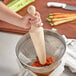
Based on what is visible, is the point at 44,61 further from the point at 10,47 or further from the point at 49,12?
the point at 49,12

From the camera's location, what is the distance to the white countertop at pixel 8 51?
0.89m

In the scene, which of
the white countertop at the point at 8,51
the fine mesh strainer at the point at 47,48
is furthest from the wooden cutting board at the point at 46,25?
the fine mesh strainer at the point at 47,48

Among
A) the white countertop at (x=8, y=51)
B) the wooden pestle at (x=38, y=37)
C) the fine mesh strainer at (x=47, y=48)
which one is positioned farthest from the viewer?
the white countertop at (x=8, y=51)

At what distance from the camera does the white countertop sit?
0.89m

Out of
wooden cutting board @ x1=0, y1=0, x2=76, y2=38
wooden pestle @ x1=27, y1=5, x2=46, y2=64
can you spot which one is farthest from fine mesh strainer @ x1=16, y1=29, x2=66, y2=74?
wooden cutting board @ x1=0, y1=0, x2=76, y2=38

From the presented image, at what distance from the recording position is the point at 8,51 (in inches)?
37.1

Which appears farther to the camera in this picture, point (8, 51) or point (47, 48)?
point (8, 51)

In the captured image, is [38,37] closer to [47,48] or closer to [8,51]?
[47,48]

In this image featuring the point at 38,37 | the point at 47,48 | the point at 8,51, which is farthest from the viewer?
the point at 8,51

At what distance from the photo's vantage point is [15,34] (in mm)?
1011

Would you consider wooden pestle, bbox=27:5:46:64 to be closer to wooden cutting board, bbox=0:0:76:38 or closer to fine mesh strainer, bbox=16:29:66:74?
fine mesh strainer, bbox=16:29:66:74

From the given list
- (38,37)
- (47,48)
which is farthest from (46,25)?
(38,37)

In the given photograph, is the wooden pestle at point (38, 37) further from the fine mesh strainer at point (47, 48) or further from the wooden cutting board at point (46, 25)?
the wooden cutting board at point (46, 25)

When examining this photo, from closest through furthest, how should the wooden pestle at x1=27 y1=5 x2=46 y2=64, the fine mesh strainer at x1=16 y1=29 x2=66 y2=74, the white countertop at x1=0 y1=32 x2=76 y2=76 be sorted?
the wooden pestle at x1=27 y1=5 x2=46 y2=64, the fine mesh strainer at x1=16 y1=29 x2=66 y2=74, the white countertop at x1=0 y1=32 x2=76 y2=76
